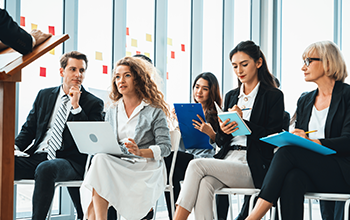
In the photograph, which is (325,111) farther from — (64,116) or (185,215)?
(64,116)

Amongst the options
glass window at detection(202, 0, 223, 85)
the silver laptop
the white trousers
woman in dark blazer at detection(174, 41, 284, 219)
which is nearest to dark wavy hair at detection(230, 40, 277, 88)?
woman in dark blazer at detection(174, 41, 284, 219)

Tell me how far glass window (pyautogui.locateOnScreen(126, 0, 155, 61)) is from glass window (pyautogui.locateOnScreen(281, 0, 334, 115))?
97.6 inches

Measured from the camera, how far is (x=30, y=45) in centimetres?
154

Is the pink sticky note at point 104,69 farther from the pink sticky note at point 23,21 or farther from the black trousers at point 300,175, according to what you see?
the black trousers at point 300,175

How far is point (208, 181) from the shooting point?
6.84ft

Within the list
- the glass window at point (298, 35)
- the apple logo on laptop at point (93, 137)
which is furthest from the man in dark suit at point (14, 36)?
the glass window at point (298, 35)

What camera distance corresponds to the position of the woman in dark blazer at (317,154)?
180 cm

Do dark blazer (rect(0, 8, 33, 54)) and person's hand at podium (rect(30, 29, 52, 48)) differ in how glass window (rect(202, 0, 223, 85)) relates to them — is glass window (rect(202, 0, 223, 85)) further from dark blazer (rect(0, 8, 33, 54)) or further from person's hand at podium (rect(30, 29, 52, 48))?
dark blazer (rect(0, 8, 33, 54))

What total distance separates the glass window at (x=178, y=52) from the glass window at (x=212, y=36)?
1.11ft

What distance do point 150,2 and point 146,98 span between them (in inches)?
81.6

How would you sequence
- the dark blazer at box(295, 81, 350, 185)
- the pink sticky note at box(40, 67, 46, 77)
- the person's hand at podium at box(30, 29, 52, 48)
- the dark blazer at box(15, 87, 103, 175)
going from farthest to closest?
the pink sticky note at box(40, 67, 46, 77) → the dark blazer at box(15, 87, 103, 175) → the dark blazer at box(295, 81, 350, 185) → the person's hand at podium at box(30, 29, 52, 48)

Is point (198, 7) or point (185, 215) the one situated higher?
point (198, 7)

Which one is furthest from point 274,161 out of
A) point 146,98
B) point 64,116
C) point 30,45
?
point 64,116

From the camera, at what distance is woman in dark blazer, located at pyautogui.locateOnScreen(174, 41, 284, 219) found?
2.05m
